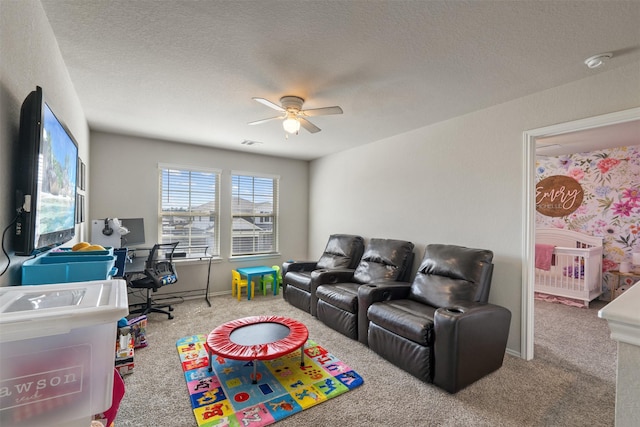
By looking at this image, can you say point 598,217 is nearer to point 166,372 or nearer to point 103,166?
point 166,372

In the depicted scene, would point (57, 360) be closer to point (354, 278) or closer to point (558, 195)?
point (354, 278)

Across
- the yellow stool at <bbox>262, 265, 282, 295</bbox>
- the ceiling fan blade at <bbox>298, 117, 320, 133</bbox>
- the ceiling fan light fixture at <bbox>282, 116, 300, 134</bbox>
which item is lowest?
the yellow stool at <bbox>262, 265, 282, 295</bbox>

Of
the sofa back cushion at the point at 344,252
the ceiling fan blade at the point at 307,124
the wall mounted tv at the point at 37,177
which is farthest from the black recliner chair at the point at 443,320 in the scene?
the wall mounted tv at the point at 37,177

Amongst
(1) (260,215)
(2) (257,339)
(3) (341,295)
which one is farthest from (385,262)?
(1) (260,215)

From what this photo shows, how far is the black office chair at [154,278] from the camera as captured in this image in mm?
3561

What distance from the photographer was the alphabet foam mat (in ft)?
6.38

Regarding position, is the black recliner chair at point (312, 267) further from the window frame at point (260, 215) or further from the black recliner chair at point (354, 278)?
the window frame at point (260, 215)

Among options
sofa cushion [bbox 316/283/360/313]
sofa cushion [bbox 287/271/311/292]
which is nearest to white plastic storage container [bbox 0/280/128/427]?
sofa cushion [bbox 316/283/360/313]

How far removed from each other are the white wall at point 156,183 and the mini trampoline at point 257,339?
2.23 m

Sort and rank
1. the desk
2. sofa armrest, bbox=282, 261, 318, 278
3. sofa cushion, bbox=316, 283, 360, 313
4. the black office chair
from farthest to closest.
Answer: sofa armrest, bbox=282, 261, 318, 278 → the black office chair → the desk → sofa cushion, bbox=316, 283, 360, 313

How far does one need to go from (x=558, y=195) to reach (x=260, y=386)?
5749 millimetres

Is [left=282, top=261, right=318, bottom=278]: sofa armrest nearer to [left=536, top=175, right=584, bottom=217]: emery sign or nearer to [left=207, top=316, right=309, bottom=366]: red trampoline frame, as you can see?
[left=207, top=316, right=309, bottom=366]: red trampoline frame

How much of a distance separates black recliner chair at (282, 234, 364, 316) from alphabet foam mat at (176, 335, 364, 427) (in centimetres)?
113

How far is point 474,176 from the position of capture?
10.2ft
